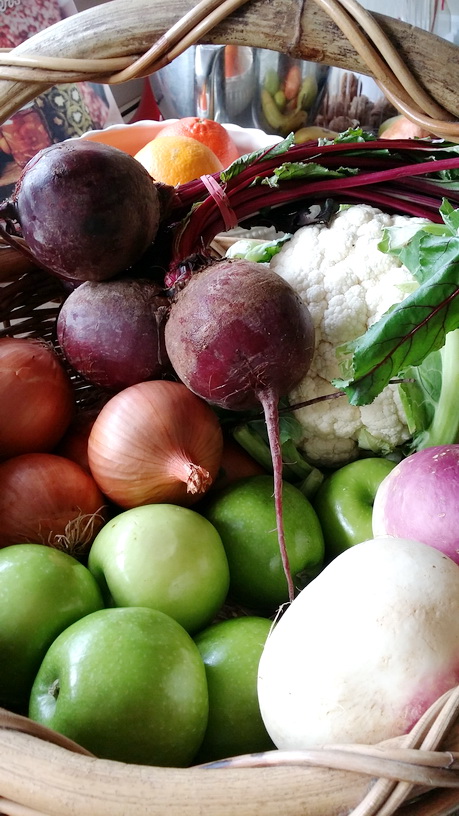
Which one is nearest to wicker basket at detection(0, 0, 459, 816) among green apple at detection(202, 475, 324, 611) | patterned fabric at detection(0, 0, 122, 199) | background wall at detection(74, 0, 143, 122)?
green apple at detection(202, 475, 324, 611)

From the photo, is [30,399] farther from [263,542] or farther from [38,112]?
[38,112]

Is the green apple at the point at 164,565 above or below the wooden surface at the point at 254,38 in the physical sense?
below

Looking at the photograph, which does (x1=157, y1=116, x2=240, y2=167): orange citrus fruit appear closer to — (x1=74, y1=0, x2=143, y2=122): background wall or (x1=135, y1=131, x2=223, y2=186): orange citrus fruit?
(x1=135, y1=131, x2=223, y2=186): orange citrus fruit

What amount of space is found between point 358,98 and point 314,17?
3.81 ft

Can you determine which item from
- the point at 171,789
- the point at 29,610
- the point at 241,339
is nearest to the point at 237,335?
the point at 241,339

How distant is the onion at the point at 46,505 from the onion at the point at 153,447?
3 centimetres

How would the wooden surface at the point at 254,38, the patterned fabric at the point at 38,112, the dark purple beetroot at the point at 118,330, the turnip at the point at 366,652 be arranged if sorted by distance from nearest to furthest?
1. the turnip at the point at 366,652
2. the wooden surface at the point at 254,38
3. the dark purple beetroot at the point at 118,330
4. the patterned fabric at the point at 38,112

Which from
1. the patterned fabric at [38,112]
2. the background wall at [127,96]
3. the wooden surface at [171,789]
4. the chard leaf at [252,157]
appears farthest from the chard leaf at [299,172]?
the background wall at [127,96]

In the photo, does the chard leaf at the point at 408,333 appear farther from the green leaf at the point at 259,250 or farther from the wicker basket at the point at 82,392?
the green leaf at the point at 259,250

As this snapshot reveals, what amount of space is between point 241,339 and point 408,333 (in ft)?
0.55

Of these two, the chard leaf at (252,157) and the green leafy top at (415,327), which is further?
the chard leaf at (252,157)

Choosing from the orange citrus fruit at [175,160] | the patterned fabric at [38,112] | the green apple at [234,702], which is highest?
the patterned fabric at [38,112]

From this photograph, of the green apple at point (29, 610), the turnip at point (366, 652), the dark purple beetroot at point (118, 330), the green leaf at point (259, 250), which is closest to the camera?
the turnip at point (366, 652)

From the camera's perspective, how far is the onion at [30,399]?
759 millimetres
